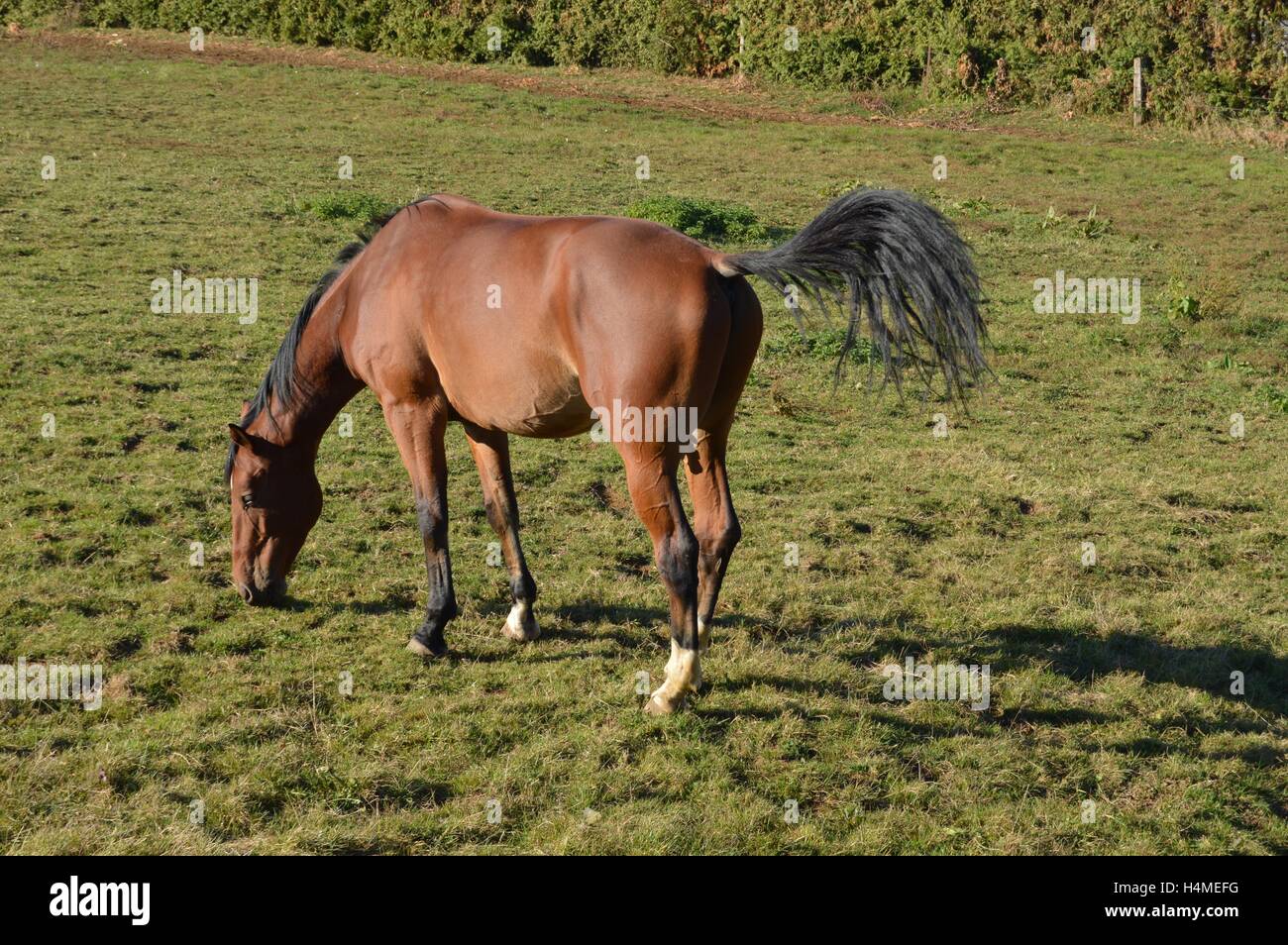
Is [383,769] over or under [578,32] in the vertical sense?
under

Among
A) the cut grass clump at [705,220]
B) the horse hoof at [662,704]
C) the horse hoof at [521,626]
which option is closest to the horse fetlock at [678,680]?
the horse hoof at [662,704]

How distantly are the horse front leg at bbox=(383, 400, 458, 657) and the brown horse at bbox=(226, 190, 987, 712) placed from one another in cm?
1

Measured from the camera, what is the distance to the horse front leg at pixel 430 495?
6316 millimetres

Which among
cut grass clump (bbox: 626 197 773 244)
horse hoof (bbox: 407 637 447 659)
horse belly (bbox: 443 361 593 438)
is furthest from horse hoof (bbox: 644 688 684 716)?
cut grass clump (bbox: 626 197 773 244)

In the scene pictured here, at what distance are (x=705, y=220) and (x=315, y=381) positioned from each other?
31.8 ft

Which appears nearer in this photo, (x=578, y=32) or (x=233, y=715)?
(x=233, y=715)

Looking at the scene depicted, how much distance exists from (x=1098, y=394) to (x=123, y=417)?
29.5ft

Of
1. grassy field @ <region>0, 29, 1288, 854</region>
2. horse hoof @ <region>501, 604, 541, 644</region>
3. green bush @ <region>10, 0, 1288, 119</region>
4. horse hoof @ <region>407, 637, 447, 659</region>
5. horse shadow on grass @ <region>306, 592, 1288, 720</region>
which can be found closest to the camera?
grassy field @ <region>0, 29, 1288, 854</region>

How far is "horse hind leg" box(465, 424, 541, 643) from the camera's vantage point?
6574 millimetres

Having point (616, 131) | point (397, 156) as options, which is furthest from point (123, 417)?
point (616, 131)

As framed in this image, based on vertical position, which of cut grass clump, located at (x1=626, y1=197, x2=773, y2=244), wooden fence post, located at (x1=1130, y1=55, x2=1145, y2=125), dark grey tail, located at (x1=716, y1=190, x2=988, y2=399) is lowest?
dark grey tail, located at (x1=716, y1=190, x2=988, y2=399)

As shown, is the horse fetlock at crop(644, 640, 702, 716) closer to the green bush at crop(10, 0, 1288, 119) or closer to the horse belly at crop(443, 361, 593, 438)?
the horse belly at crop(443, 361, 593, 438)

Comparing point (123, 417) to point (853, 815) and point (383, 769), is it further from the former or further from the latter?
point (853, 815)

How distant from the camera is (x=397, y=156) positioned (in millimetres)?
19688
